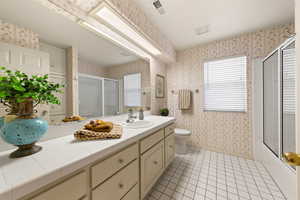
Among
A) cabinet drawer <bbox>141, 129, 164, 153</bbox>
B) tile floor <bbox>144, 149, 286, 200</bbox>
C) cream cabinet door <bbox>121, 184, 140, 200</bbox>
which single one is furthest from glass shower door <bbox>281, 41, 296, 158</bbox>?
cream cabinet door <bbox>121, 184, 140, 200</bbox>

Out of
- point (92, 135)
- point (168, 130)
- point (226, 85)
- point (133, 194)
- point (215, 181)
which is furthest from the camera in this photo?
point (226, 85)

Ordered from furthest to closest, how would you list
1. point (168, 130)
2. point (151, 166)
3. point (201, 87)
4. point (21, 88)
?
point (201, 87) < point (168, 130) < point (151, 166) < point (21, 88)

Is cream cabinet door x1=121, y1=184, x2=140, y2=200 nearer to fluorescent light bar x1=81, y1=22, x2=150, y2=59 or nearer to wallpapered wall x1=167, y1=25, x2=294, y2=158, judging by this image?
fluorescent light bar x1=81, y1=22, x2=150, y2=59

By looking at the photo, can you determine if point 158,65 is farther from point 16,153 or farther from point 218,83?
point 16,153

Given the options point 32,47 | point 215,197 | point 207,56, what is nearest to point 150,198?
point 215,197

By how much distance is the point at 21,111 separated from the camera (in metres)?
0.61

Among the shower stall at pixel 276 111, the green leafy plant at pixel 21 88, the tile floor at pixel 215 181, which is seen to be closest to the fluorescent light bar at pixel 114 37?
the green leafy plant at pixel 21 88

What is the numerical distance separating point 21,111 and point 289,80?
8.14 feet

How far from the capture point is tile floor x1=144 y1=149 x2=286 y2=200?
126cm

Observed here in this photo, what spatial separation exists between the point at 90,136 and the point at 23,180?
1.42 feet

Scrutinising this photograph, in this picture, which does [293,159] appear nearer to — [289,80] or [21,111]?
[21,111]

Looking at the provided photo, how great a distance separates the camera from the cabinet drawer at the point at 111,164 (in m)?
0.69

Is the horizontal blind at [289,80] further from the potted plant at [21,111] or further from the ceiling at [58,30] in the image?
the potted plant at [21,111]

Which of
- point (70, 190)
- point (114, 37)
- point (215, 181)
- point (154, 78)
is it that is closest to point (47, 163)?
point (70, 190)
